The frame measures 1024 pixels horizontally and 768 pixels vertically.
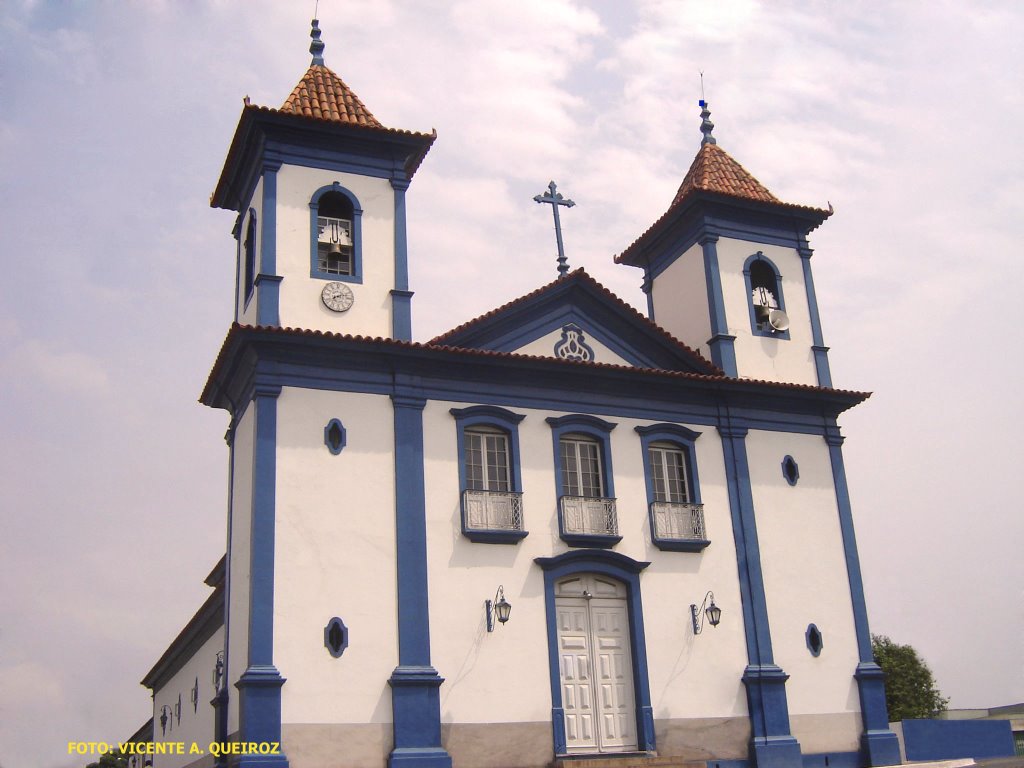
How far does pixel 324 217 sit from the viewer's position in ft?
60.0

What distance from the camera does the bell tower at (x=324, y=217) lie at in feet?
57.4

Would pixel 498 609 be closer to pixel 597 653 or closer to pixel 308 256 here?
pixel 597 653

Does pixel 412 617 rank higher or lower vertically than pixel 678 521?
lower

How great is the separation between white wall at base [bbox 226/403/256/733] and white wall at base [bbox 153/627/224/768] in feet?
11.9

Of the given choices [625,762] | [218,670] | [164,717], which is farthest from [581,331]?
[164,717]

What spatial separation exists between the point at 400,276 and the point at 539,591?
215 inches

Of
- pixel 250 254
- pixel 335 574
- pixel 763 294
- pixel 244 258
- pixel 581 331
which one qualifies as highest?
pixel 244 258

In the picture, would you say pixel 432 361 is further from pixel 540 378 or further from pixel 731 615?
pixel 731 615

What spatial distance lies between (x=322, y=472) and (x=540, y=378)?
4015 millimetres

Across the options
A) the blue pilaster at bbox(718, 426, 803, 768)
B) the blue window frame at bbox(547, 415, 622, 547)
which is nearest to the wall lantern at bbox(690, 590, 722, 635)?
the blue pilaster at bbox(718, 426, 803, 768)

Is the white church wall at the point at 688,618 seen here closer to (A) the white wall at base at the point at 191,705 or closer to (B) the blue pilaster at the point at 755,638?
(B) the blue pilaster at the point at 755,638

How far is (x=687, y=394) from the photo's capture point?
63.3ft

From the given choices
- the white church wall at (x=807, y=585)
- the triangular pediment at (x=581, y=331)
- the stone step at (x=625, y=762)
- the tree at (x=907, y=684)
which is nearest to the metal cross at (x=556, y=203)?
the triangular pediment at (x=581, y=331)

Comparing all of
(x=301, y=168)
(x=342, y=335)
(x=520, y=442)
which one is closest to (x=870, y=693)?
(x=520, y=442)
